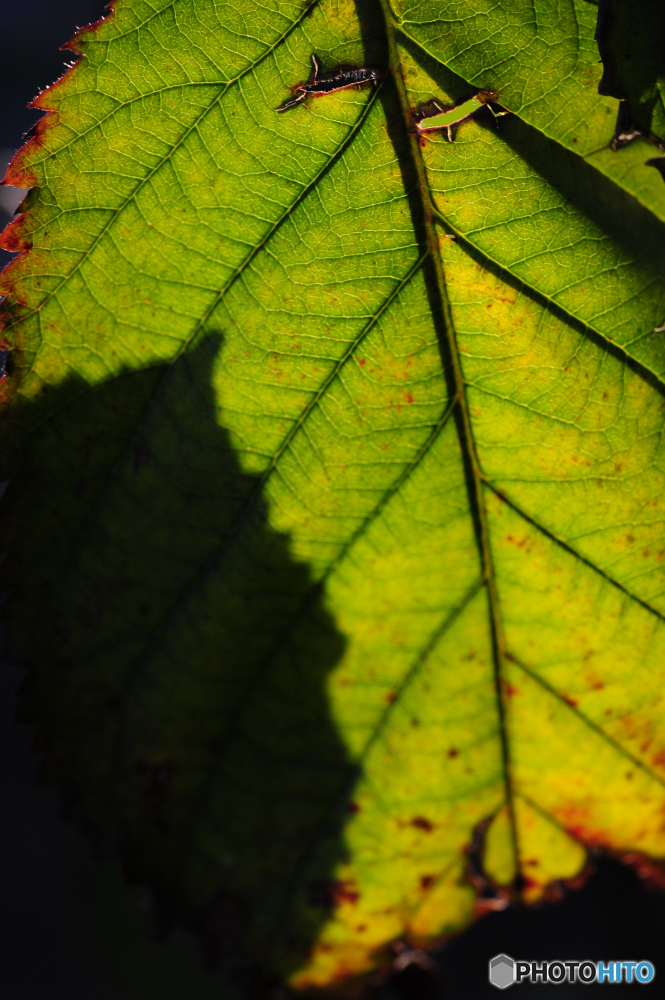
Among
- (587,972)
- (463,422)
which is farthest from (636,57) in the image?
(587,972)

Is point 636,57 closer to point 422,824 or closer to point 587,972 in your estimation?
point 422,824

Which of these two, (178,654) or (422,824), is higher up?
(178,654)

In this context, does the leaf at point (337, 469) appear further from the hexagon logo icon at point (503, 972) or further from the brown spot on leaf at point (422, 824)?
the hexagon logo icon at point (503, 972)

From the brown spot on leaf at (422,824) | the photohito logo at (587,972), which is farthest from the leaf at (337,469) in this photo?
the photohito logo at (587,972)

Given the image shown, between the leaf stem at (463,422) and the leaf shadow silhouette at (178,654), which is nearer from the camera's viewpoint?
the leaf stem at (463,422)

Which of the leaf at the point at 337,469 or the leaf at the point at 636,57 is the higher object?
the leaf at the point at 636,57

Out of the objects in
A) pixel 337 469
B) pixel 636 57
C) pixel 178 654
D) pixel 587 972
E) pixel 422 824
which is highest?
pixel 636 57

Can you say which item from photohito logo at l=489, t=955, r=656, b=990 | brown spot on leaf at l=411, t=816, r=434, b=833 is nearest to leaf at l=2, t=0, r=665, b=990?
brown spot on leaf at l=411, t=816, r=434, b=833

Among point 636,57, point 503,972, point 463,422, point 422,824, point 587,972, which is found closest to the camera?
point 636,57
